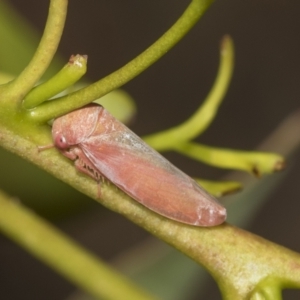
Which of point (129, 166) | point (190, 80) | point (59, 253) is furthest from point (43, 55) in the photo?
point (190, 80)

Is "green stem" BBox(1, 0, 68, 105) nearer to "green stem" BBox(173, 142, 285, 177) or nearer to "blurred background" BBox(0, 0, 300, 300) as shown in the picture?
"green stem" BBox(173, 142, 285, 177)

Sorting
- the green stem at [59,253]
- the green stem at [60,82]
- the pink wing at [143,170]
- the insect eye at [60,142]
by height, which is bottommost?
the green stem at [59,253]

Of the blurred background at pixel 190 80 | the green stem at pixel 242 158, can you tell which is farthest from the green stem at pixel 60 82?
the blurred background at pixel 190 80

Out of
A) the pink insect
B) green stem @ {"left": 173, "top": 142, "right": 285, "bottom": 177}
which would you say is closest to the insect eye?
the pink insect

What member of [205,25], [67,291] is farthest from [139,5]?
[67,291]

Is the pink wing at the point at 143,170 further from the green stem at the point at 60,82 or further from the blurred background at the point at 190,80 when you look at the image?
the blurred background at the point at 190,80

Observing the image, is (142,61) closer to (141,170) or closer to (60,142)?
(60,142)

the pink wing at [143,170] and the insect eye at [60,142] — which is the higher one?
the insect eye at [60,142]

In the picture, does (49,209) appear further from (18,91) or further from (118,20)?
(118,20)
